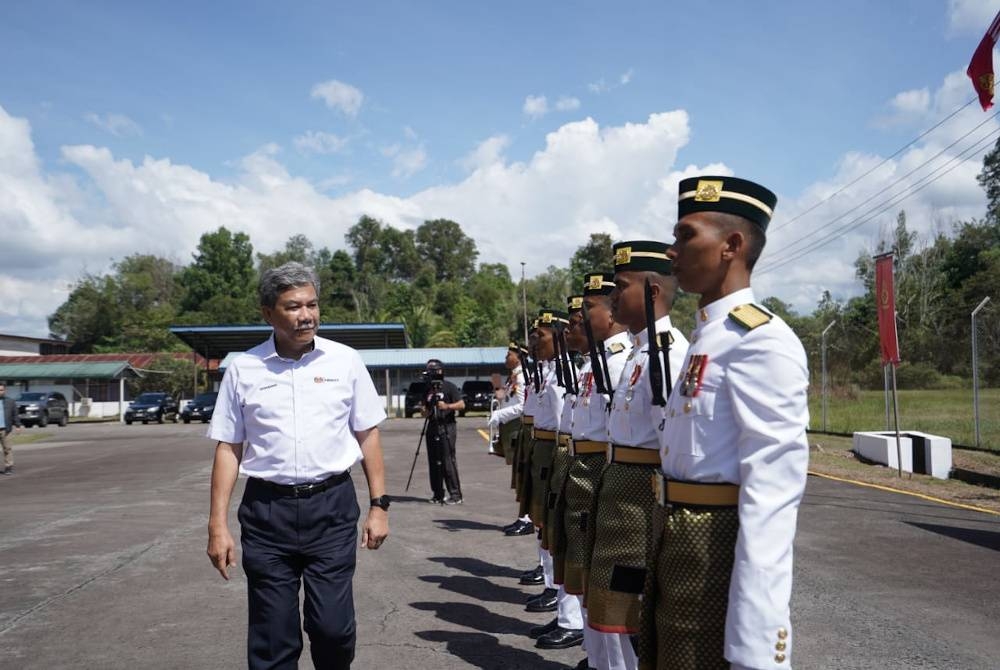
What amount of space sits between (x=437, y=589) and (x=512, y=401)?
11.8ft

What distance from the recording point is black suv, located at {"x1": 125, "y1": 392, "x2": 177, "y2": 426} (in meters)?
38.5

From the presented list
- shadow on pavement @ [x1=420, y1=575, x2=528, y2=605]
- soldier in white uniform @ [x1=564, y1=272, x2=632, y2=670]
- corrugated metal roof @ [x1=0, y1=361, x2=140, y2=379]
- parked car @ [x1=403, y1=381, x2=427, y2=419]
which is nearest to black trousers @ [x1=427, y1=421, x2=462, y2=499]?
shadow on pavement @ [x1=420, y1=575, x2=528, y2=605]

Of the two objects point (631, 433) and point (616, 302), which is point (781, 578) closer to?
point (631, 433)

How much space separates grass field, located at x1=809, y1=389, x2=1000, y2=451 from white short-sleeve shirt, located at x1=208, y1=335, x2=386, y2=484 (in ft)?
47.8

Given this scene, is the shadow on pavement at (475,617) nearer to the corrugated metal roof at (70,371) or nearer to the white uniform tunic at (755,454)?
the white uniform tunic at (755,454)

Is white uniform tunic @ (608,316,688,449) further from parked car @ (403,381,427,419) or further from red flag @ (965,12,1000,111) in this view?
parked car @ (403,381,427,419)

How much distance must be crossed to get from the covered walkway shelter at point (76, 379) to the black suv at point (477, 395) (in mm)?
20153

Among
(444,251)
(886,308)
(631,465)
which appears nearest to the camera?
(631,465)

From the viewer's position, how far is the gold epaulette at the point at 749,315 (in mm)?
2525

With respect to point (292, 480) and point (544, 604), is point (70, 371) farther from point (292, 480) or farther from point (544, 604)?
point (292, 480)

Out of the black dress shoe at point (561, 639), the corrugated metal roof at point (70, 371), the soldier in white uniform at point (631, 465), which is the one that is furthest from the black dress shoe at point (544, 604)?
the corrugated metal roof at point (70, 371)

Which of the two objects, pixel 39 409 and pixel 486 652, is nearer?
pixel 486 652

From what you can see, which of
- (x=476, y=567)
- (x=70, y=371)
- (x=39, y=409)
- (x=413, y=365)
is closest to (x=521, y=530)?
(x=476, y=567)

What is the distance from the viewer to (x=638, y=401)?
12.3 ft
